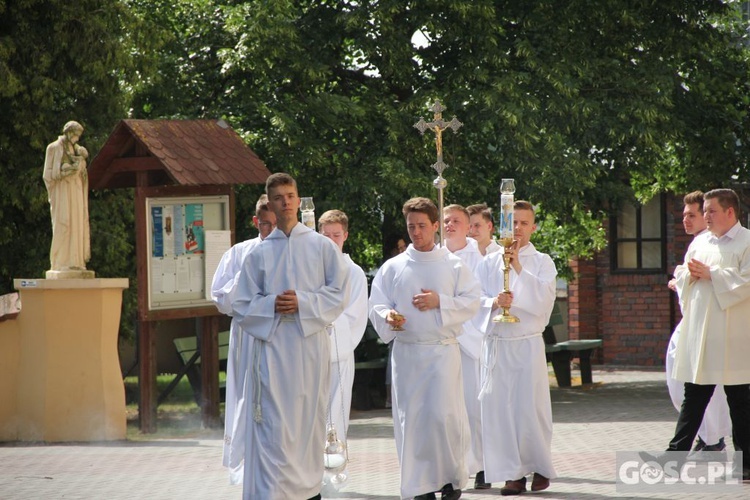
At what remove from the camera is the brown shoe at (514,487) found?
9414 millimetres

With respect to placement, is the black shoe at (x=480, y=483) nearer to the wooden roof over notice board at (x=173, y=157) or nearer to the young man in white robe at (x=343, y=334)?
the young man in white robe at (x=343, y=334)

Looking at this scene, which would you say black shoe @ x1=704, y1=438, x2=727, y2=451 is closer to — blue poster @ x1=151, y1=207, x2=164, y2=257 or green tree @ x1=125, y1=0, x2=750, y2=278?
blue poster @ x1=151, y1=207, x2=164, y2=257

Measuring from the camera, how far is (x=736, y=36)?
2038 cm

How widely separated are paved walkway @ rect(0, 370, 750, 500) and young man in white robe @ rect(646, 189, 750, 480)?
71cm

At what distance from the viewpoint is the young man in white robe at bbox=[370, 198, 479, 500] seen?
8.86 meters

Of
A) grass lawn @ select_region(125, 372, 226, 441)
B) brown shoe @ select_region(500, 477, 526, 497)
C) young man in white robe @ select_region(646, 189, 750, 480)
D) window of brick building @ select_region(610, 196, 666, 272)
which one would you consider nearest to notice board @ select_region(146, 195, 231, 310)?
grass lawn @ select_region(125, 372, 226, 441)

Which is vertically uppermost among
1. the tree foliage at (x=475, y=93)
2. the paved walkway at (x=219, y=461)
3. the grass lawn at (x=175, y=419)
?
the tree foliage at (x=475, y=93)

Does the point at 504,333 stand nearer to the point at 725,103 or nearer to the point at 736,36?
the point at 725,103

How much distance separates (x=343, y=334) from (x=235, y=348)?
2.87ft

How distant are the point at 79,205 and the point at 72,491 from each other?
4.48 m

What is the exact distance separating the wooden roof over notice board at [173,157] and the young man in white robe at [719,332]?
5610 millimetres

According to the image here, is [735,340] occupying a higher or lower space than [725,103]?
lower

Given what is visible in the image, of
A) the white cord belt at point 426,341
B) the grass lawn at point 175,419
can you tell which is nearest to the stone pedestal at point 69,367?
the grass lawn at point 175,419

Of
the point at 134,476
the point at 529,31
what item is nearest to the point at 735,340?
the point at 134,476
